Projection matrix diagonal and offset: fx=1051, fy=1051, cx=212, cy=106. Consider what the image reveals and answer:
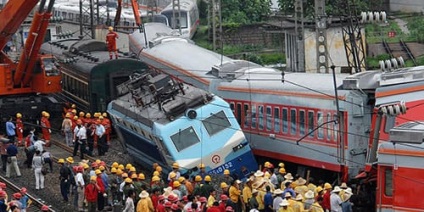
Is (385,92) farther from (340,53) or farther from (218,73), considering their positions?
(340,53)

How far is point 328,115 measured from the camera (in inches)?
1058

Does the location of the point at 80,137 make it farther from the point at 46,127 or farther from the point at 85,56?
the point at 85,56

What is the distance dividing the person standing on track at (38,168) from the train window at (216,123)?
4652 mm

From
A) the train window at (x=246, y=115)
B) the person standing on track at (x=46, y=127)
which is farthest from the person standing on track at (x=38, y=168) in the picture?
the train window at (x=246, y=115)

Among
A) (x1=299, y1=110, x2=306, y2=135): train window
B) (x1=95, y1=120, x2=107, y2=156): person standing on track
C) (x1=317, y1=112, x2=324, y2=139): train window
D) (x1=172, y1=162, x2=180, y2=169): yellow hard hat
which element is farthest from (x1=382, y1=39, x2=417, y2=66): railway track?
(x1=172, y1=162, x2=180, y2=169): yellow hard hat

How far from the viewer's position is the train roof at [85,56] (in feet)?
116

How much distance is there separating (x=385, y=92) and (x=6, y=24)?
16046 mm

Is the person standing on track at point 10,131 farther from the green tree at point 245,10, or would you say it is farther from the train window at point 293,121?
the green tree at point 245,10

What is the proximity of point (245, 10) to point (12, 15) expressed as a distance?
3799 cm

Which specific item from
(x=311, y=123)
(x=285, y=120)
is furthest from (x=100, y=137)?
(x=311, y=123)

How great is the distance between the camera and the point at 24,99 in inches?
1452

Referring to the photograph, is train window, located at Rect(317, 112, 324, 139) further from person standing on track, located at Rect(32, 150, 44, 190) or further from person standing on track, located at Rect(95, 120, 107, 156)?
person standing on track, located at Rect(95, 120, 107, 156)

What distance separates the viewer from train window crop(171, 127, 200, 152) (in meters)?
27.7

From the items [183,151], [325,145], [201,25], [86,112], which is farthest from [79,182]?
[201,25]
